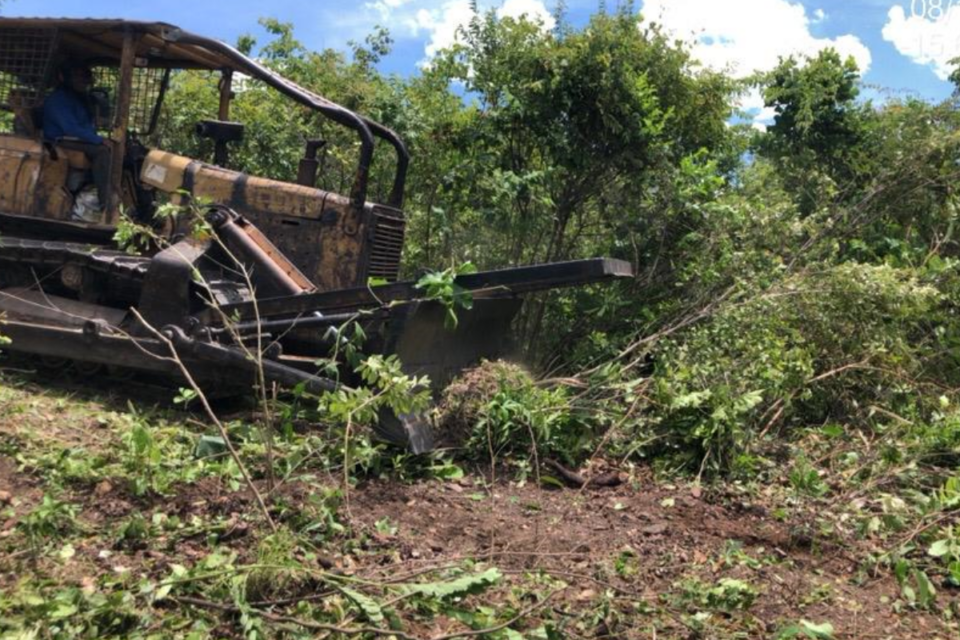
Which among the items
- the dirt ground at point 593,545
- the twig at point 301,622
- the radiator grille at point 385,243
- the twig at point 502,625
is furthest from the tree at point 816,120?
the twig at point 301,622

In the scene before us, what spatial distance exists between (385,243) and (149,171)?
192cm

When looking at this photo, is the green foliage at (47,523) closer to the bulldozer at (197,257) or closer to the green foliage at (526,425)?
the bulldozer at (197,257)

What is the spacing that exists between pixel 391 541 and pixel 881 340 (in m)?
4.17

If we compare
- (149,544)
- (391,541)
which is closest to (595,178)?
(391,541)

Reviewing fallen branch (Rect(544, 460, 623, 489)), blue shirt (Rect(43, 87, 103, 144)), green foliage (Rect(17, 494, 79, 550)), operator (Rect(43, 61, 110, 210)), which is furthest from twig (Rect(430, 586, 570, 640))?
blue shirt (Rect(43, 87, 103, 144))

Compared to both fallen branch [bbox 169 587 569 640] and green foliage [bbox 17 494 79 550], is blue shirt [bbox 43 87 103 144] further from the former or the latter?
fallen branch [bbox 169 587 569 640]

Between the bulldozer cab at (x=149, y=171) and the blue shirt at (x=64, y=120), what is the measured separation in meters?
0.05

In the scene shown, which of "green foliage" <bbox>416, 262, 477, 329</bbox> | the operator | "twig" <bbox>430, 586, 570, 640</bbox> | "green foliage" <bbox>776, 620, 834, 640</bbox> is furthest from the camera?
the operator

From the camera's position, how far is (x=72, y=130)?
23.5 feet

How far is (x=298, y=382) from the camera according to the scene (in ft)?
18.8

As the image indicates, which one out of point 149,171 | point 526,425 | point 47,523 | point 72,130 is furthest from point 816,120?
point 47,523

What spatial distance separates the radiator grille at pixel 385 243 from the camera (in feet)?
22.7

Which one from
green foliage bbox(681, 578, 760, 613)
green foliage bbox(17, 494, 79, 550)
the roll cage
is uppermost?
the roll cage

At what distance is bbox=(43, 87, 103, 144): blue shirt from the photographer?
7.15 metres
